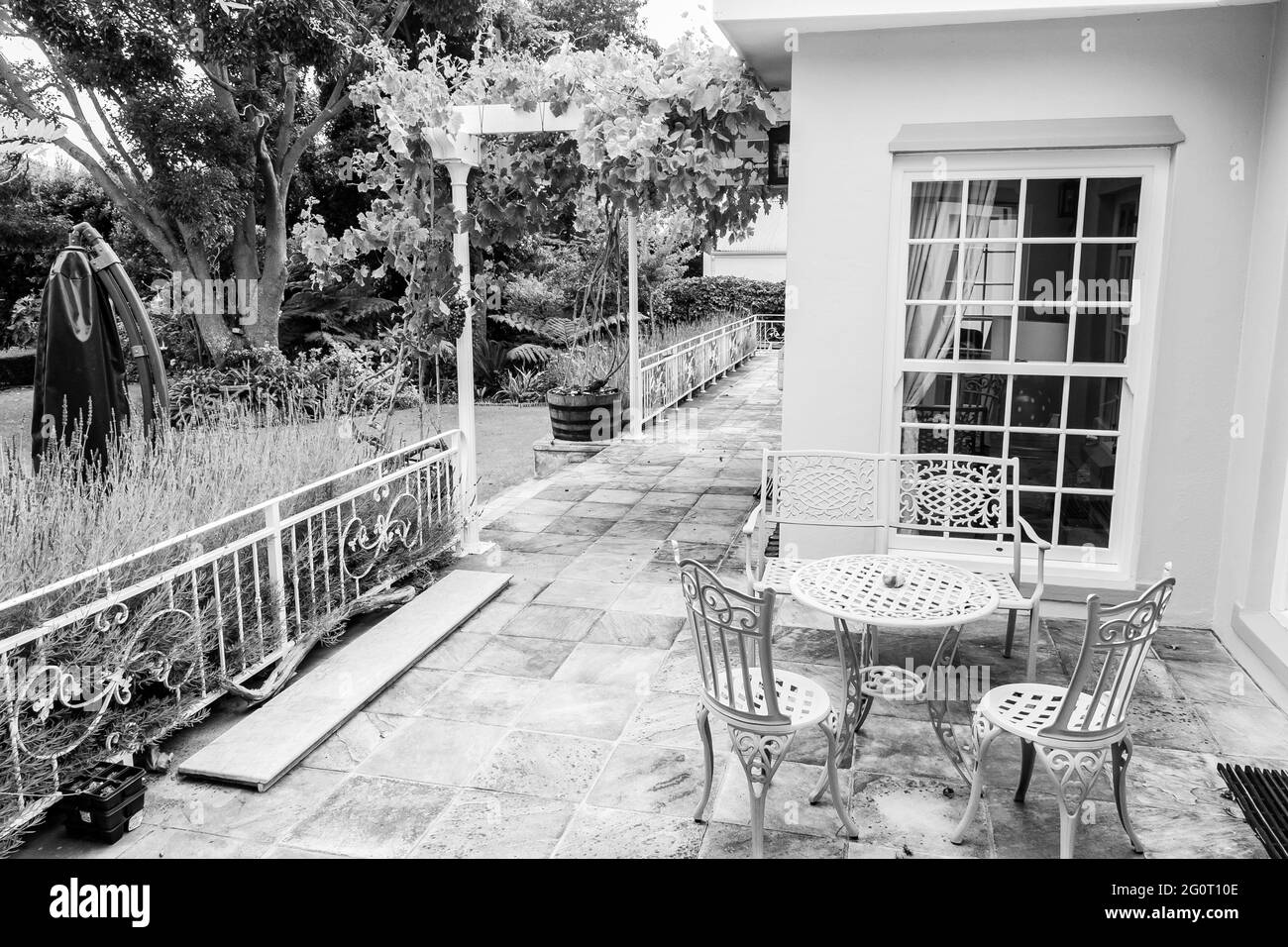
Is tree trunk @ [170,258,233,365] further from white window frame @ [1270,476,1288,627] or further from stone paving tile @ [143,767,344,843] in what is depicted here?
white window frame @ [1270,476,1288,627]

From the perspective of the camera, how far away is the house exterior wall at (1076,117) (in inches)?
184

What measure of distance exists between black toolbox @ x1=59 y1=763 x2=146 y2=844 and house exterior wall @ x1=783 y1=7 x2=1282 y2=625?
12.1ft

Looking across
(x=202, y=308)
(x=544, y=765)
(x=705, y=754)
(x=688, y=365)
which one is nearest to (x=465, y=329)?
(x=544, y=765)

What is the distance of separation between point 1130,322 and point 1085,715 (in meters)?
2.88

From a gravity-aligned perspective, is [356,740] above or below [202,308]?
below

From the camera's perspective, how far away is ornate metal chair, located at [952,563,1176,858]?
2596 mm

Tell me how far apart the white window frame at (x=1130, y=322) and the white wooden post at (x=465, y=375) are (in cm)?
257

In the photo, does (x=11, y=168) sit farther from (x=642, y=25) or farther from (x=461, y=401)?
(x=642, y=25)

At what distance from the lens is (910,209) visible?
5.16 m

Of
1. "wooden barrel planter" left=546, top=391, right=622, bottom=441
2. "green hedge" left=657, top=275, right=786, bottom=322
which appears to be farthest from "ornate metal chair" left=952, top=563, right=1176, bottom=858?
"green hedge" left=657, top=275, right=786, bottom=322

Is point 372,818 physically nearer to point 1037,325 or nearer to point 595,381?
point 1037,325

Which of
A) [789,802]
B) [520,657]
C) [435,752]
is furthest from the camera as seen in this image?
[520,657]

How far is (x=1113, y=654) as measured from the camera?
2648 mm
